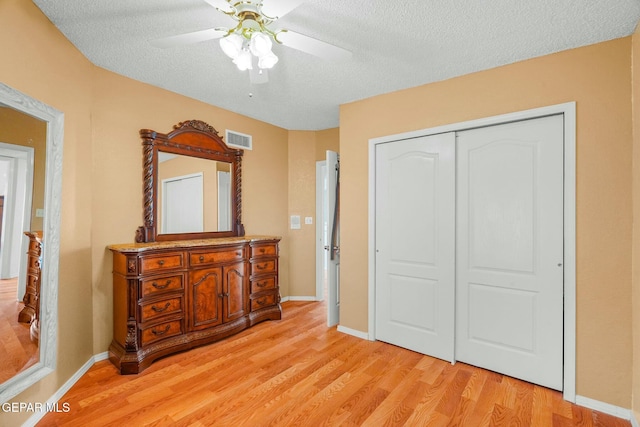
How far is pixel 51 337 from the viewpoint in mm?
1962

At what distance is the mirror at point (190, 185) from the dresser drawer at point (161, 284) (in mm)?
505

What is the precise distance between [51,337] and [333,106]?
3070 mm

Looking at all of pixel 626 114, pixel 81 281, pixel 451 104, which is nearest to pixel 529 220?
pixel 626 114

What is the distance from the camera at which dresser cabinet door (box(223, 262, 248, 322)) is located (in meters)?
3.10

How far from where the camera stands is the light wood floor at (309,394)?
6.24 feet

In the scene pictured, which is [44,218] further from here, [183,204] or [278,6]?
[278,6]

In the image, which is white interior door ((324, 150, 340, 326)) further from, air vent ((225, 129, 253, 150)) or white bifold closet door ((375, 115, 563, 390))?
air vent ((225, 129, 253, 150))

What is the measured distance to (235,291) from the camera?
320cm

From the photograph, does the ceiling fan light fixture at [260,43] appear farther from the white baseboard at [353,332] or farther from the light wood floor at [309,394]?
the white baseboard at [353,332]

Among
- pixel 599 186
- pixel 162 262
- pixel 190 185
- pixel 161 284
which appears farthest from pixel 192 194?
pixel 599 186

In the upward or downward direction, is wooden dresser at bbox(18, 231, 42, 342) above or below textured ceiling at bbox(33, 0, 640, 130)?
below

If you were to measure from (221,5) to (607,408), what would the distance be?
3.30 metres

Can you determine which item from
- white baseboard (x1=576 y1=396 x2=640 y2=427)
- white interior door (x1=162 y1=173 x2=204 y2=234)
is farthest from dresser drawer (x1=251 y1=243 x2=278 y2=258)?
white baseboard (x1=576 y1=396 x2=640 y2=427)

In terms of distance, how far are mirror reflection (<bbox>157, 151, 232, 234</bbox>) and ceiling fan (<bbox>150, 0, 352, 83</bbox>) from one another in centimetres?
165
